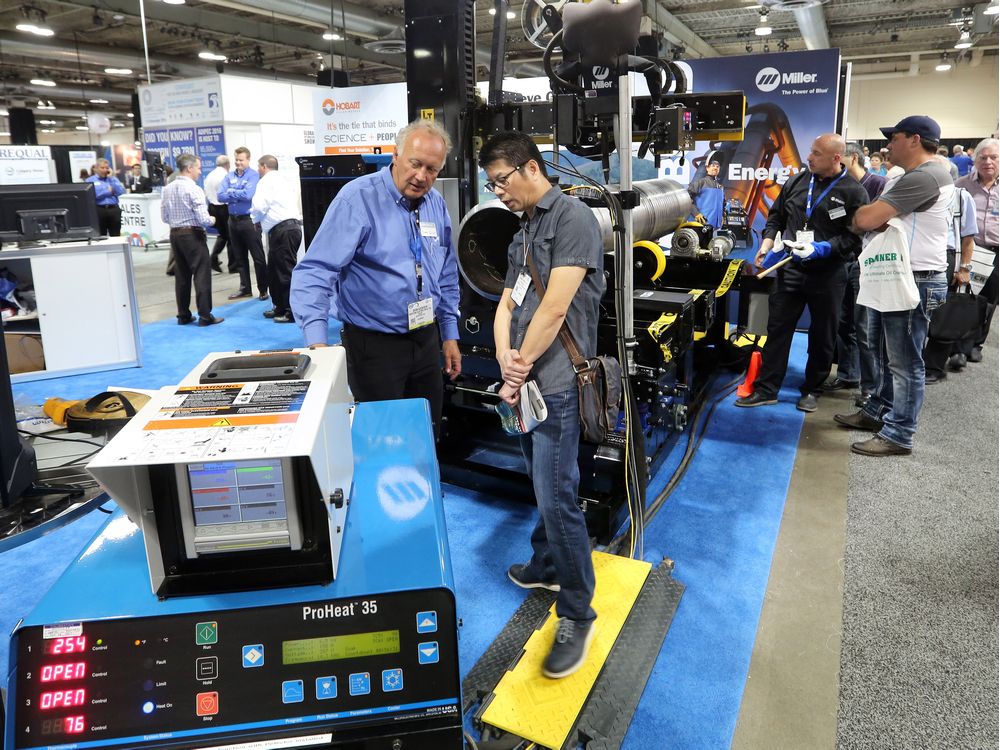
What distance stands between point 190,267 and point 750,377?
18.0ft

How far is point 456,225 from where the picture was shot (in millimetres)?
3426

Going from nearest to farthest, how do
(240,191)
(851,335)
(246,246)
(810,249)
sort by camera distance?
1. (810,249)
2. (851,335)
3. (240,191)
4. (246,246)

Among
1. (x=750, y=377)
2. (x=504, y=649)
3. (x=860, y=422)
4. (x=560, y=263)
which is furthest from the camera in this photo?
(x=750, y=377)

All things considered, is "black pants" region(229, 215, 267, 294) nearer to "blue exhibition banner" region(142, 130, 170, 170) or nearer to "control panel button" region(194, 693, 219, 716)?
"blue exhibition banner" region(142, 130, 170, 170)

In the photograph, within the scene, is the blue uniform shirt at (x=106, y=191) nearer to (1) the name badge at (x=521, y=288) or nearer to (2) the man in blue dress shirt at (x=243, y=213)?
(2) the man in blue dress shirt at (x=243, y=213)

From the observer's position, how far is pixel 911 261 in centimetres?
378

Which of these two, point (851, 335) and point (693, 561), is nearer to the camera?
point (693, 561)

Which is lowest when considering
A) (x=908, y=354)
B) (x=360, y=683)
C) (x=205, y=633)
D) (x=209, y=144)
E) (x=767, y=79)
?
(x=908, y=354)

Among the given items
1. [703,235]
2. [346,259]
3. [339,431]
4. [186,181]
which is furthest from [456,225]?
[186,181]

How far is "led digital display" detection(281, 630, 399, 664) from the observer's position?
106 centimetres

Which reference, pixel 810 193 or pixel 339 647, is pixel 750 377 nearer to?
pixel 810 193

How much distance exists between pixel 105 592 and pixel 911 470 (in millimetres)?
3989

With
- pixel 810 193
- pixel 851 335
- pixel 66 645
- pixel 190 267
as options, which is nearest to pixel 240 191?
pixel 190 267

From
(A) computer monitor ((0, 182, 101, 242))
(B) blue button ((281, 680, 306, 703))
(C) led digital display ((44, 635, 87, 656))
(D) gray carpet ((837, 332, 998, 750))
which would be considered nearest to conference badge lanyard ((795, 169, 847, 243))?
(D) gray carpet ((837, 332, 998, 750))
